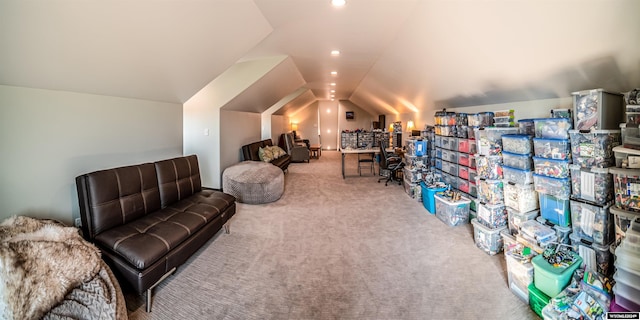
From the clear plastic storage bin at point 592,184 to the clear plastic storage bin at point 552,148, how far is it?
0.12 m

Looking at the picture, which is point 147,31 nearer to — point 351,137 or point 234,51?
point 234,51

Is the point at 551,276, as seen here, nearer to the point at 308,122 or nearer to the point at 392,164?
the point at 392,164

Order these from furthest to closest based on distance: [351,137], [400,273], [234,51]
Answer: [351,137] < [234,51] < [400,273]

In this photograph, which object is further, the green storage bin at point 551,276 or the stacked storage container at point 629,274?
the green storage bin at point 551,276

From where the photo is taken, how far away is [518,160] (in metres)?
2.43

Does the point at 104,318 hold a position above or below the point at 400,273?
above

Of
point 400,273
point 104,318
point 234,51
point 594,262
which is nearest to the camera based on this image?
point 104,318

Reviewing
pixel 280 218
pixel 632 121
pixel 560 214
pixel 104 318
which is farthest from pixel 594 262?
pixel 104 318

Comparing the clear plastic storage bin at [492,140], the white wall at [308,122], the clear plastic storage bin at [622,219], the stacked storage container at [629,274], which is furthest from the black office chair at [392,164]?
the white wall at [308,122]

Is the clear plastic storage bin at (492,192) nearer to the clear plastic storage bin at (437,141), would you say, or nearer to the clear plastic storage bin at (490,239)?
the clear plastic storage bin at (490,239)

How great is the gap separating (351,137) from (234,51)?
4592 mm

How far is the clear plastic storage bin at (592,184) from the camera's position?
180 cm

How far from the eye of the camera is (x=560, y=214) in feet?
6.91

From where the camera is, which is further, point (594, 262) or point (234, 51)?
point (234, 51)
